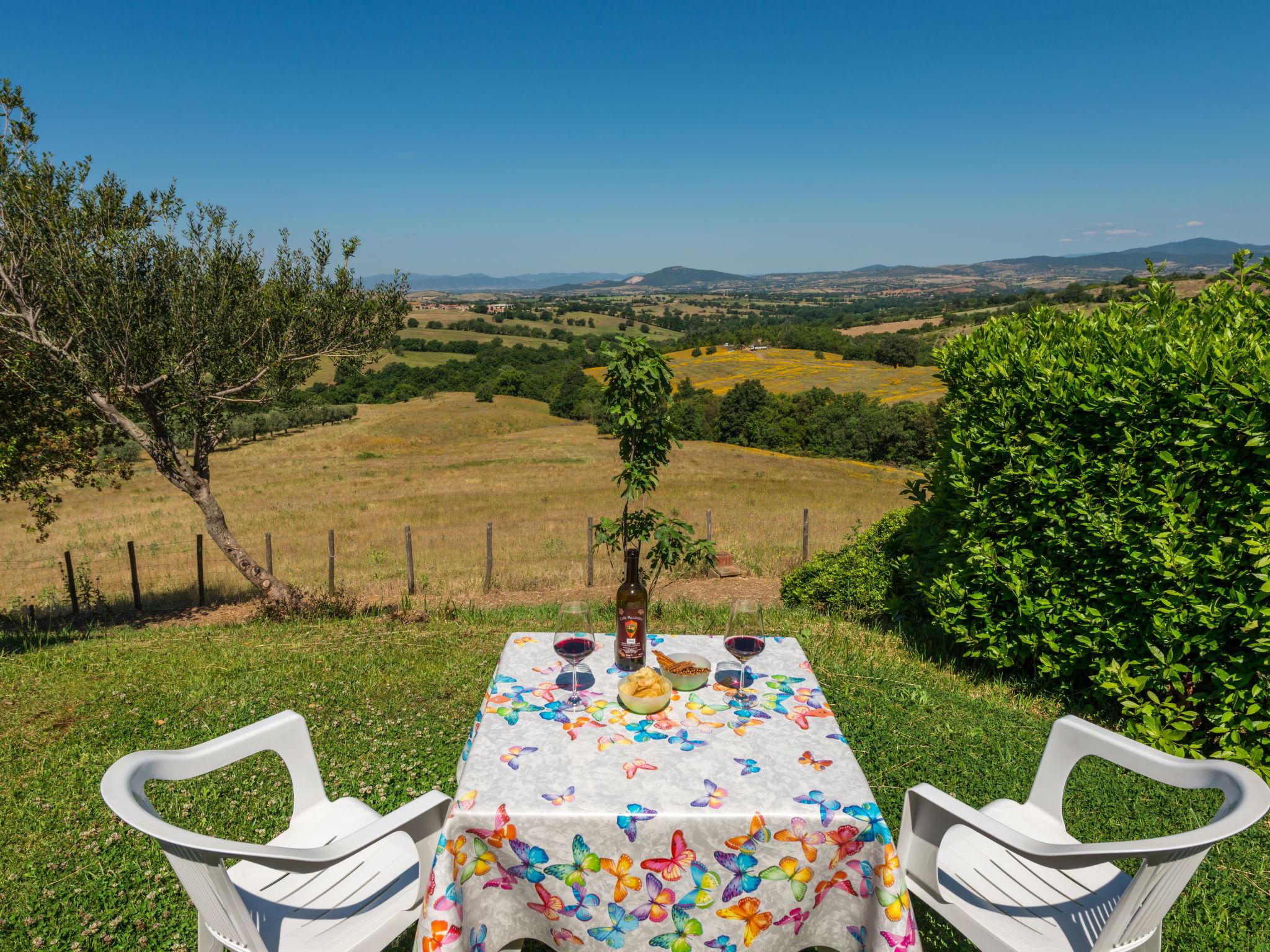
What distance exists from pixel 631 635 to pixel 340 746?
2.89 metres

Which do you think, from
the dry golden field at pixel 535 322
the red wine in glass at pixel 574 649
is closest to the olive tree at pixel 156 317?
the red wine in glass at pixel 574 649

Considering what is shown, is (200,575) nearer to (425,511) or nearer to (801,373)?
(425,511)

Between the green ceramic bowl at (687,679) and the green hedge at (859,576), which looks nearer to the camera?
the green ceramic bowl at (687,679)

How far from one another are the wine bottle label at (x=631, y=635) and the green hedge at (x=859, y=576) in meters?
5.31

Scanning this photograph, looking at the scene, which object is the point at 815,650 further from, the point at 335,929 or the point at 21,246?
the point at 21,246

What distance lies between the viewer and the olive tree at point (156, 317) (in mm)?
8836

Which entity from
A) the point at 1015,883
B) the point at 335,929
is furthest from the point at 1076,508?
the point at 335,929

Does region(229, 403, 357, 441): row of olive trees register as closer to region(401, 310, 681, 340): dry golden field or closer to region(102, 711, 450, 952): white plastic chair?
region(102, 711, 450, 952): white plastic chair

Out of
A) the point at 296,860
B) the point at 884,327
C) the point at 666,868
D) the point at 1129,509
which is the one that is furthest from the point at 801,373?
the point at 296,860

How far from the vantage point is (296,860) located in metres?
2.06

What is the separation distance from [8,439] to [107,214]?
3.36 meters

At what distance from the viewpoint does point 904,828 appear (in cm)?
268

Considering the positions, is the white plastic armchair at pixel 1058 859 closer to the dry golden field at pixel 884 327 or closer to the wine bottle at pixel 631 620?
the wine bottle at pixel 631 620

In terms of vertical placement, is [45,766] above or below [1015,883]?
below
